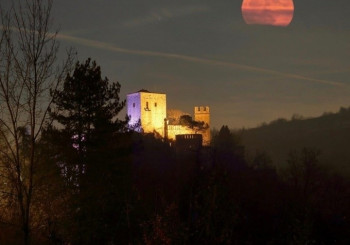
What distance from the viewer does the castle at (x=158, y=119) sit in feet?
207

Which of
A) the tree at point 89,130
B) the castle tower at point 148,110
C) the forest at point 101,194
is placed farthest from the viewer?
the castle tower at point 148,110

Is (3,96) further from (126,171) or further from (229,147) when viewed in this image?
(229,147)

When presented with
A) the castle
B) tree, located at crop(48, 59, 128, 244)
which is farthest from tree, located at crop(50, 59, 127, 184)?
the castle

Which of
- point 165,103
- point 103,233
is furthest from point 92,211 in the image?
point 165,103

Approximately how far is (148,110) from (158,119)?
1.96 m

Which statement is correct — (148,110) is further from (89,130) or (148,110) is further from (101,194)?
(101,194)

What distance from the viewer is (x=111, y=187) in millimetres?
12414

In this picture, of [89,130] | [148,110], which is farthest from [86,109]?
[148,110]

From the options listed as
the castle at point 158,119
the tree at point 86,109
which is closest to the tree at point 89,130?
the tree at point 86,109

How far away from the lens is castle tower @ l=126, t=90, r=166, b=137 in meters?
63.0

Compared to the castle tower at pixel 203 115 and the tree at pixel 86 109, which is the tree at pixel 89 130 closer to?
the tree at pixel 86 109

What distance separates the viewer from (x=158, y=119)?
211 feet

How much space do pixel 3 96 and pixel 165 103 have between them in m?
58.6

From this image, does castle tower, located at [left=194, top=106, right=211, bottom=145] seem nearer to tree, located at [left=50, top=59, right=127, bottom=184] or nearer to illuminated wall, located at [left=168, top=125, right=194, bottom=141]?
illuminated wall, located at [left=168, top=125, right=194, bottom=141]
